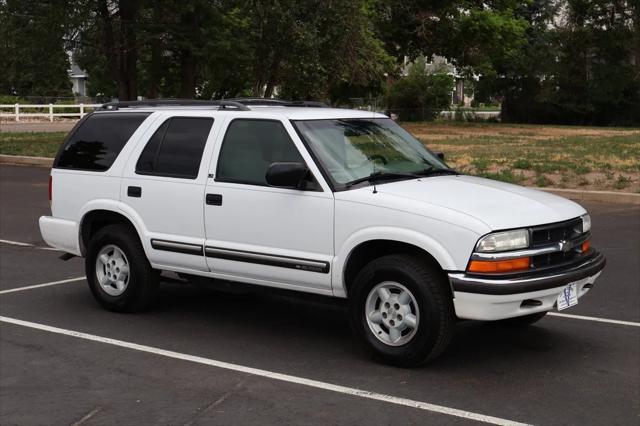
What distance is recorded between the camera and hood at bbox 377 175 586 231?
234 inches

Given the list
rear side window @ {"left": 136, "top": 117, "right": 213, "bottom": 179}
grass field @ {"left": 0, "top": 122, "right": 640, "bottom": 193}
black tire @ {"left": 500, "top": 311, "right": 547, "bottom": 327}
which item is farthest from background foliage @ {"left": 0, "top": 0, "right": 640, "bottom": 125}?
black tire @ {"left": 500, "top": 311, "right": 547, "bottom": 327}

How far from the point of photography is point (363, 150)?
273 inches

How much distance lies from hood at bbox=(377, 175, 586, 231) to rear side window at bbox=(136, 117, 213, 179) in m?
1.70

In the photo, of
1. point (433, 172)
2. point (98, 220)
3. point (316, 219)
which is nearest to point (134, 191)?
point (98, 220)

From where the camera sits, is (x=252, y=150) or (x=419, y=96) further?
(x=419, y=96)

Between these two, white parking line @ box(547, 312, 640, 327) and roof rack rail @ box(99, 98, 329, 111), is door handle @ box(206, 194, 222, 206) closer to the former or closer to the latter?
roof rack rail @ box(99, 98, 329, 111)

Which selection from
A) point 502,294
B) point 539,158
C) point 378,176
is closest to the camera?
point 502,294

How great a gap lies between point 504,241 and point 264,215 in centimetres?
184

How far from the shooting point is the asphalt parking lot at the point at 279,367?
5348 mm

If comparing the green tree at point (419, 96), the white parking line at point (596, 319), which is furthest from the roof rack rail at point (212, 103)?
the green tree at point (419, 96)

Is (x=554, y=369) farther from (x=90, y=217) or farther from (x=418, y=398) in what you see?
(x=90, y=217)

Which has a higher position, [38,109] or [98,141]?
[38,109]

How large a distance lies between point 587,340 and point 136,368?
11.1 ft

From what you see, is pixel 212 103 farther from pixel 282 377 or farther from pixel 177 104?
pixel 282 377
